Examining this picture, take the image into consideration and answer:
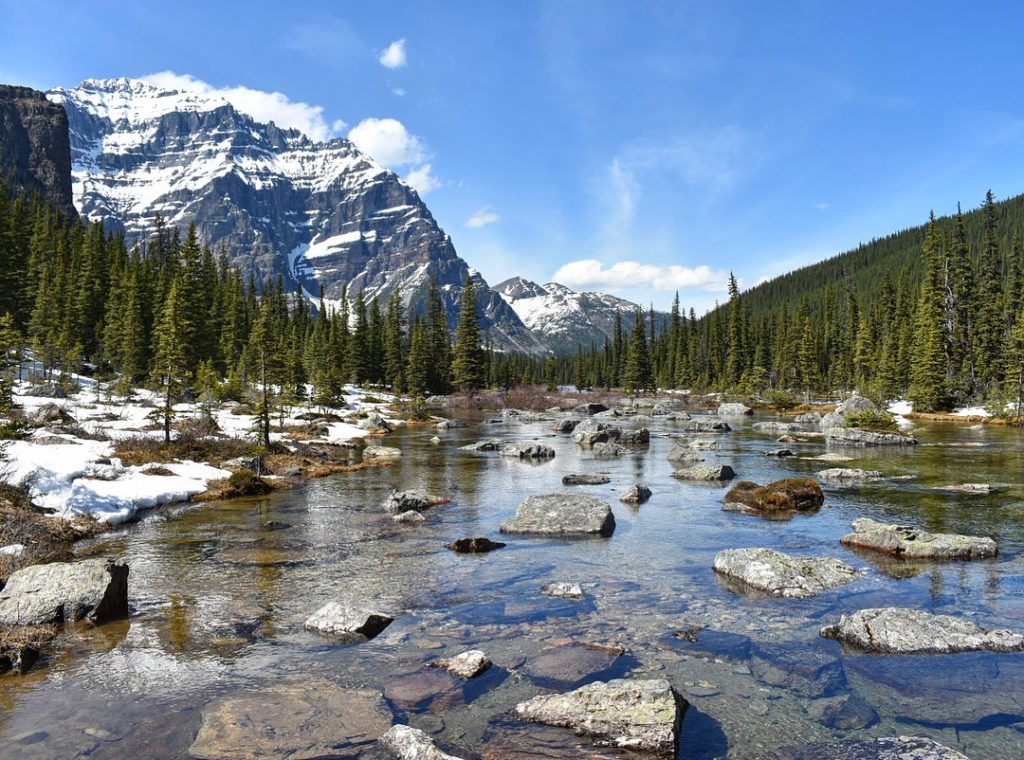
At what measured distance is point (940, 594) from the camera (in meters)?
13.6

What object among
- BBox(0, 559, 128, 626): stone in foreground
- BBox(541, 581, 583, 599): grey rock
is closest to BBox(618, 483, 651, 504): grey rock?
BBox(541, 581, 583, 599): grey rock

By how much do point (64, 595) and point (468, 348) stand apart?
90110 millimetres

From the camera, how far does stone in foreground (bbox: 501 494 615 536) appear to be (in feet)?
66.2

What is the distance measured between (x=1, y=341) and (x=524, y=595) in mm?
20240

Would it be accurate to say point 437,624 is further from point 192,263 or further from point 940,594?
point 192,263

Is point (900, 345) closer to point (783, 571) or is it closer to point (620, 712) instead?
point (783, 571)

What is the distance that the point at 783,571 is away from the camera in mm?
14500

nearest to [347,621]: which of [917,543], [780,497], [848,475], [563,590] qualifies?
[563,590]

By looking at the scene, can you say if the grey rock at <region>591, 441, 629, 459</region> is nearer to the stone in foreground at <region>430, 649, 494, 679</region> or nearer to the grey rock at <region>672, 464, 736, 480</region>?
the grey rock at <region>672, 464, 736, 480</region>

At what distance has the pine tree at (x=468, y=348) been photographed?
101m

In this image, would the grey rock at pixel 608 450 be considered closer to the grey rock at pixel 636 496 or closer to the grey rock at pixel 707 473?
the grey rock at pixel 707 473

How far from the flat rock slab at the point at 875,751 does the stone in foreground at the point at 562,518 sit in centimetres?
1189

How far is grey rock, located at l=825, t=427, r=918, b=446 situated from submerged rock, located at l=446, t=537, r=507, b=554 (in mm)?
35260

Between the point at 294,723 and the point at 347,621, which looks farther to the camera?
the point at 347,621
